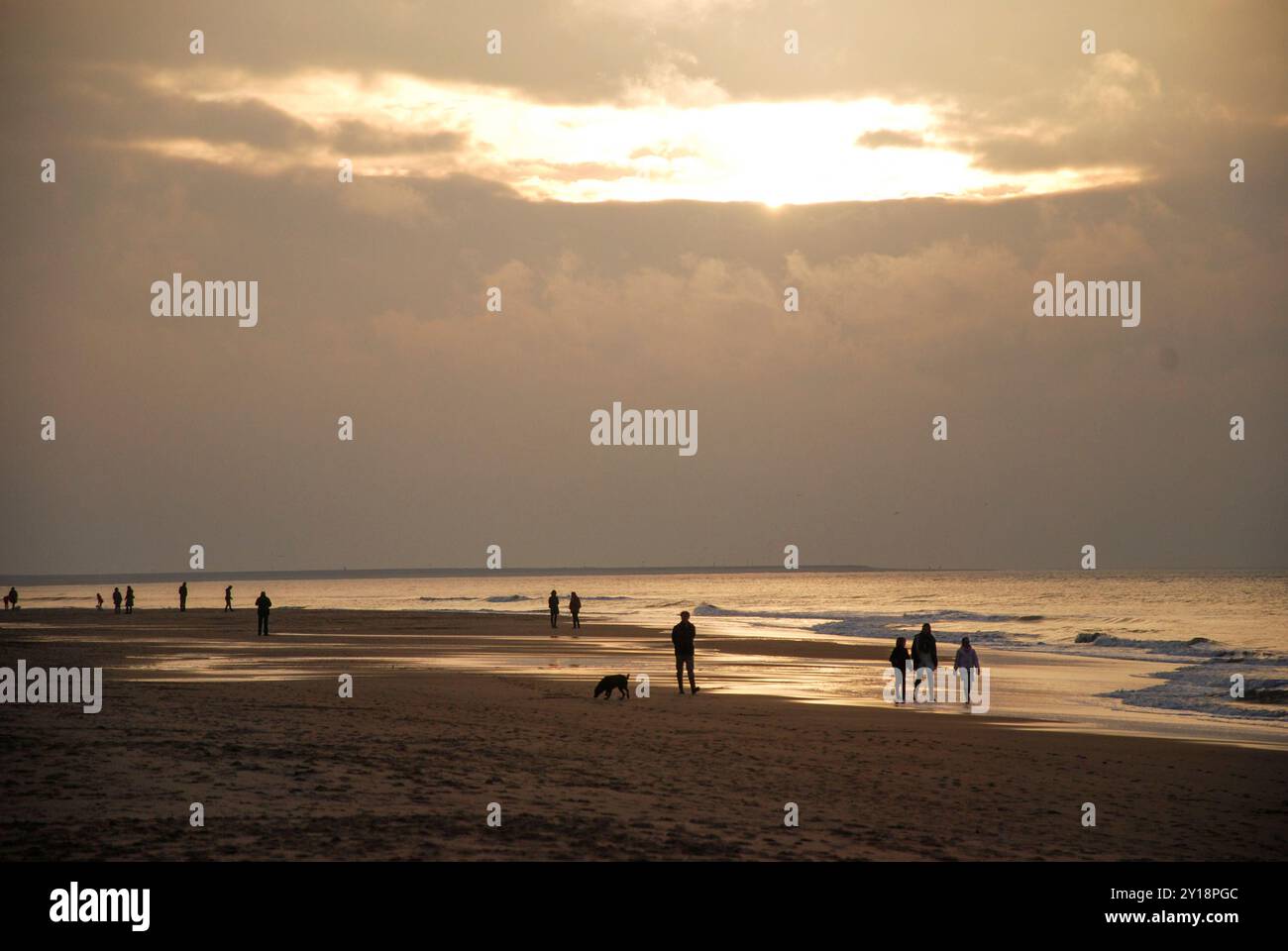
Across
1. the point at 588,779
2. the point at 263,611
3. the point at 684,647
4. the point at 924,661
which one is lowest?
the point at 588,779

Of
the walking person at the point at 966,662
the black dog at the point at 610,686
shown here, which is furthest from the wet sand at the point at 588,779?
the walking person at the point at 966,662

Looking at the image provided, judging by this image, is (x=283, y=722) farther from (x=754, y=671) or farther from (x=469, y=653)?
(x=469, y=653)

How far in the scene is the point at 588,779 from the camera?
15125 mm

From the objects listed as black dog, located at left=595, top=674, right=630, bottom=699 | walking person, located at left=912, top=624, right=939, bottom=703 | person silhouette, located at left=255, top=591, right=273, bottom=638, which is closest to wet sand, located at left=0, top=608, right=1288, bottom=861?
black dog, located at left=595, top=674, right=630, bottom=699

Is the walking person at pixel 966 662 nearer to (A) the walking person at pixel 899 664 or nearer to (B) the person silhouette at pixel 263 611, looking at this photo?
(A) the walking person at pixel 899 664

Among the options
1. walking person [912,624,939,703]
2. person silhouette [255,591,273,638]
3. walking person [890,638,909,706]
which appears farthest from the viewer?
person silhouette [255,591,273,638]

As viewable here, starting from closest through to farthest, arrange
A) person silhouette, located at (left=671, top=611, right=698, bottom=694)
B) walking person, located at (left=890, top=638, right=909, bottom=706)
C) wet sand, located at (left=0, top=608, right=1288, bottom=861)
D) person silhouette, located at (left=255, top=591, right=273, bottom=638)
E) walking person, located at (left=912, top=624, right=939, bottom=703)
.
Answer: wet sand, located at (left=0, top=608, right=1288, bottom=861) → walking person, located at (left=912, top=624, right=939, bottom=703) → walking person, located at (left=890, top=638, right=909, bottom=706) → person silhouette, located at (left=671, top=611, right=698, bottom=694) → person silhouette, located at (left=255, top=591, right=273, bottom=638)

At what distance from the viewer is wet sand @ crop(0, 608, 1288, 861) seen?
37.9 ft

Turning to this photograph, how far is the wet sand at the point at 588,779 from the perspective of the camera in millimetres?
11555

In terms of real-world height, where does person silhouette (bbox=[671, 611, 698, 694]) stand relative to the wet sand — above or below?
above

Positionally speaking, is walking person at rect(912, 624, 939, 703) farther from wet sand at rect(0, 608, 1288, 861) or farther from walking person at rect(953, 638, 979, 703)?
wet sand at rect(0, 608, 1288, 861)

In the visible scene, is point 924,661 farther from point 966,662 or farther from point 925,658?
point 966,662

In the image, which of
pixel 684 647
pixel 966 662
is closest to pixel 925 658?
pixel 966 662
